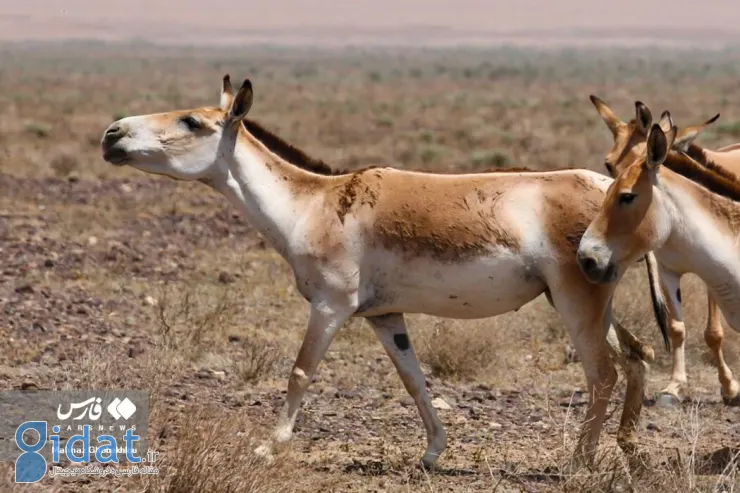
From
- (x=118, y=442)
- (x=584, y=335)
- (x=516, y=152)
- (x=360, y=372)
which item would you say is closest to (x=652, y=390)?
(x=360, y=372)

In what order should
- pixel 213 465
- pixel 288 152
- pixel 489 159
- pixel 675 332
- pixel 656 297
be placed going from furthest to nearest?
pixel 489 159 → pixel 675 332 → pixel 656 297 → pixel 288 152 → pixel 213 465

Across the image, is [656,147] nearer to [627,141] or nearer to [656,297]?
[656,297]

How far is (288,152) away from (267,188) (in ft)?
1.12

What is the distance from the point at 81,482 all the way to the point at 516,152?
2663 cm

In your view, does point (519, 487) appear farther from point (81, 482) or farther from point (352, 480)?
point (81, 482)

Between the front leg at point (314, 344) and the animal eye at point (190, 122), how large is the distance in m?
1.41

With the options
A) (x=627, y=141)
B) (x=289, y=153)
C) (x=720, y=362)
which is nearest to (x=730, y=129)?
(x=720, y=362)

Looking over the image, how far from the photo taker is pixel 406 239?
7.34m

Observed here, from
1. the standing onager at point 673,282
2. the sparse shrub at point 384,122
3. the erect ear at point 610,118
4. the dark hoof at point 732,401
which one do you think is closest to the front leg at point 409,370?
the standing onager at point 673,282

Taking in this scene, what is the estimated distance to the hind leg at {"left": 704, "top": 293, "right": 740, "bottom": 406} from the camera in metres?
9.83

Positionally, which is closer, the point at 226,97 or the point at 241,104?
the point at 241,104

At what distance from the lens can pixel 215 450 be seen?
6.11 m

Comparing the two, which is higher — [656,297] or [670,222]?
[670,222]

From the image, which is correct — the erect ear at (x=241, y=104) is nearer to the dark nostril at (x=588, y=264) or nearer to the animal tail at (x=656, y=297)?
the dark nostril at (x=588, y=264)
